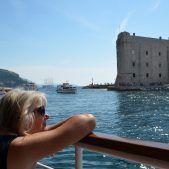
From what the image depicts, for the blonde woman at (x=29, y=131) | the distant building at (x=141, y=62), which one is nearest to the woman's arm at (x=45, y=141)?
the blonde woman at (x=29, y=131)

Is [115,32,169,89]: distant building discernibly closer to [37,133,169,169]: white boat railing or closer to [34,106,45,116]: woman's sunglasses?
[37,133,169,169]: white boat railing

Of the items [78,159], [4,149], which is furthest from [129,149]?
[4,149]

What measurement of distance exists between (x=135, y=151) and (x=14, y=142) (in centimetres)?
50

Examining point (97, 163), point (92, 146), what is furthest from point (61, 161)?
point (92, 146)

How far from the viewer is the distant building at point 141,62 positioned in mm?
69625

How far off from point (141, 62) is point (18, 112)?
71.8 metres

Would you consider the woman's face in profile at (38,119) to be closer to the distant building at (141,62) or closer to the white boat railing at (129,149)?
the white boat railing at (129,149)

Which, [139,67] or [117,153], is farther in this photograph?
[139,67]

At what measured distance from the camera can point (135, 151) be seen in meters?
1.48

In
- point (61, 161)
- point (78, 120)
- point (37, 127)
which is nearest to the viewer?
point (78, 120)

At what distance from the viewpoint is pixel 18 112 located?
142 centimetres

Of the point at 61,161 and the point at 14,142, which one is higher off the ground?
the point at 14,142

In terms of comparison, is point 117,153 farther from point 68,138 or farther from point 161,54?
point 161,54

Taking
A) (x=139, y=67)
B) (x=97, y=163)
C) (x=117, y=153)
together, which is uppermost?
(x=139, y=67)
